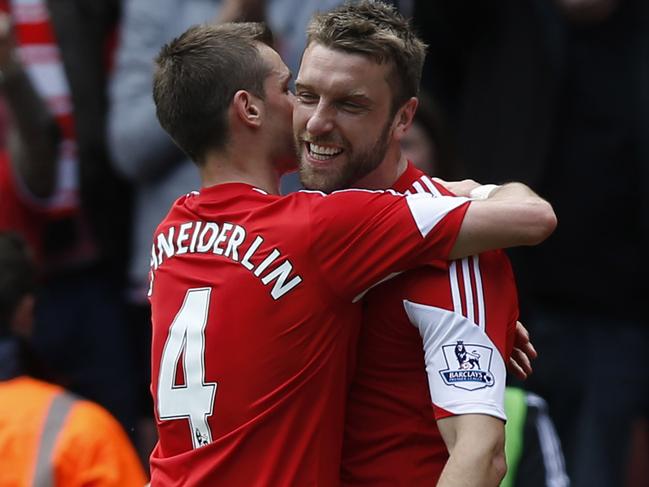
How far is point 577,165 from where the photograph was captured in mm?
6508

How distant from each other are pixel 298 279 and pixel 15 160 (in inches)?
124

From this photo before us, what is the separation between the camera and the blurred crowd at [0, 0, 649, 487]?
6.43 m

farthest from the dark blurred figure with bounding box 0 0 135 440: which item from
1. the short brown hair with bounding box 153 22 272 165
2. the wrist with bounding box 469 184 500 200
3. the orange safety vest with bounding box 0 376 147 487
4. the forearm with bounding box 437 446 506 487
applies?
the forearm with bounding box 437 446 506 487

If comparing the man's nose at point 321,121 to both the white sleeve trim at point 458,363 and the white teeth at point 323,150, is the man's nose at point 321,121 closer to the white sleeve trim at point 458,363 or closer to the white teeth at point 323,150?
the white teeth at point 323,150

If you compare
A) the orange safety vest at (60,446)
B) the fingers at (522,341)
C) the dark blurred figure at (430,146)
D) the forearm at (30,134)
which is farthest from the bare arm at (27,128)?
the fingers at (522,341)

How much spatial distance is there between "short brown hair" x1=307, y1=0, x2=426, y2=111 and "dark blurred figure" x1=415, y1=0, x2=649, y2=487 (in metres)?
2.53

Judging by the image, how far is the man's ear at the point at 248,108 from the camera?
3.96 metres

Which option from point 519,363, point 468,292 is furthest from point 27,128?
point 468,292


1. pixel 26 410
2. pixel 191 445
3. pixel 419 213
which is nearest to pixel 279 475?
pixel 191 445

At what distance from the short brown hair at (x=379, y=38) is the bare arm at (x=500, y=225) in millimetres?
335

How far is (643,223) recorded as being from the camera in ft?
21.4

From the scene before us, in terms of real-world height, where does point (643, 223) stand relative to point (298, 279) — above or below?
below

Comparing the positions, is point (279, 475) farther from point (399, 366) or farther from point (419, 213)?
point (419, 213)

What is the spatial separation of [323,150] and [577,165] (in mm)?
2822
